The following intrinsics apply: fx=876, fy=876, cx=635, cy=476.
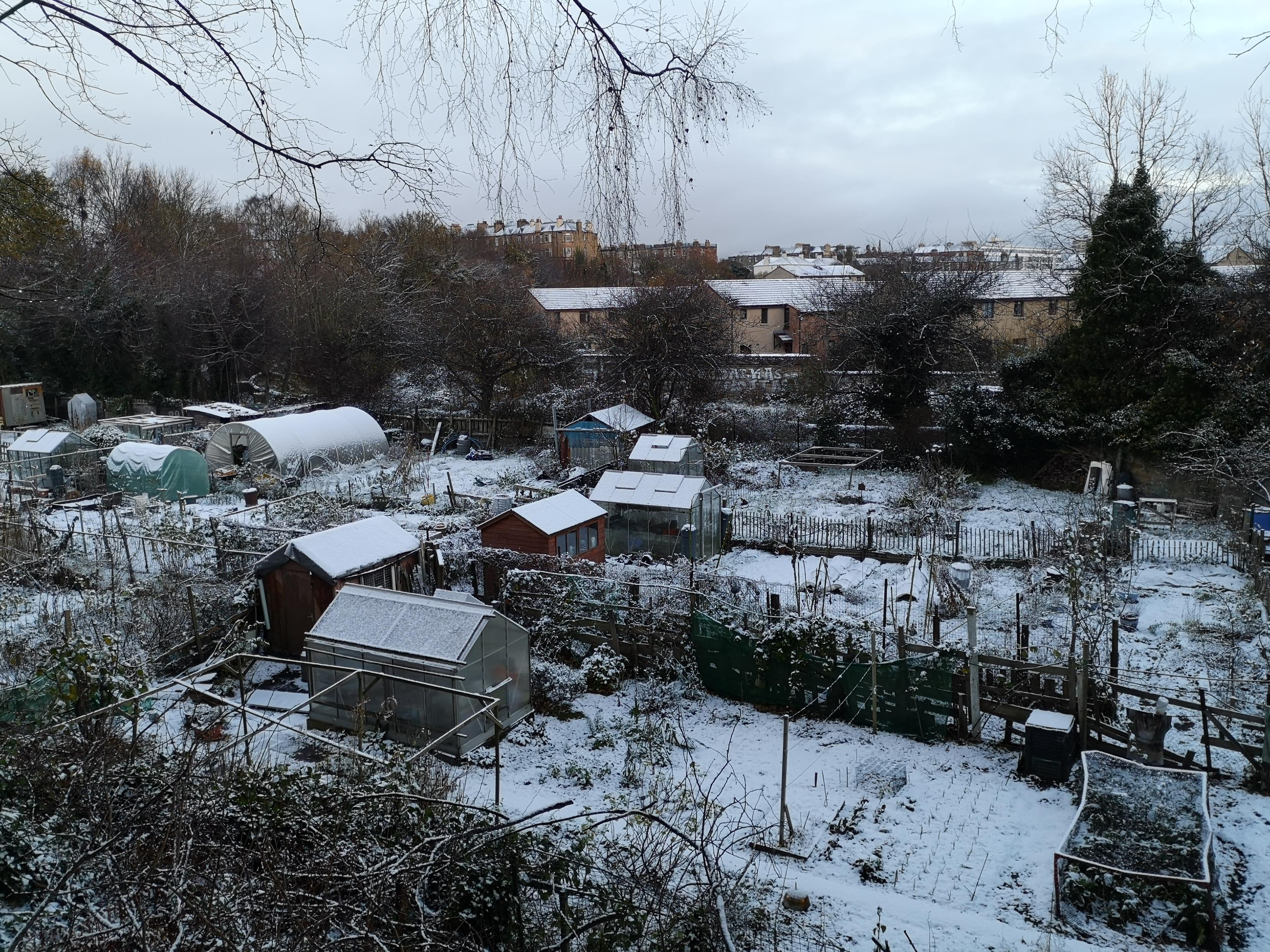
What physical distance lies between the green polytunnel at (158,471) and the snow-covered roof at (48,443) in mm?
2051

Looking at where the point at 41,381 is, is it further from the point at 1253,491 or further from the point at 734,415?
the point at 1253,491

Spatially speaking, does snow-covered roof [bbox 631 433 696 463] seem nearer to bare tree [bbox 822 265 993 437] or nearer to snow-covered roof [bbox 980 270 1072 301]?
bare tree [bbox 822 265 993 437]

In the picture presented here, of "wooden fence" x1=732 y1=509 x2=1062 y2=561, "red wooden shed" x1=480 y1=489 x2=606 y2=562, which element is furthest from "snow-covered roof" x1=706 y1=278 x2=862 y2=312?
"red wooden shed" x1=480 y1=489 x2=606 y2=562

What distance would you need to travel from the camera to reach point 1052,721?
8711 mm

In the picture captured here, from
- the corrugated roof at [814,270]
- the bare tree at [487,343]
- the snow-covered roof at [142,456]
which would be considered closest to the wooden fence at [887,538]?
the snow-covered roof at [142,456]

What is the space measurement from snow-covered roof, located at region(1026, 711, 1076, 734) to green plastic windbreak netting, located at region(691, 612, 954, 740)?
1.00 m

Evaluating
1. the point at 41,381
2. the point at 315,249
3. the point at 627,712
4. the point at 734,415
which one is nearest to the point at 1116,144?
the point at 734,415

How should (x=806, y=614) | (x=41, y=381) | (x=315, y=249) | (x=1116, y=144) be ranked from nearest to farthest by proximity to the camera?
(x=315, y=249), (x=806, y=614), (x=1116, y=144), (x=41, y=381)

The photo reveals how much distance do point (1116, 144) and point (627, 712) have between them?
21.0 meters

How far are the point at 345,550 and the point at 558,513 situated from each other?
3.69 metres

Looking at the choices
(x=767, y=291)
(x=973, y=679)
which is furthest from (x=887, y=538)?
(x=767, y=291)

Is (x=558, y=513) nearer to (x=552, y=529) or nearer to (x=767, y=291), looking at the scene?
(x=552, y=529)

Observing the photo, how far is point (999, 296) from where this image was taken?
34031mm

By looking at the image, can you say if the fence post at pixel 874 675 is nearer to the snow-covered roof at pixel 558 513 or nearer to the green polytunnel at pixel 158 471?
the snow-covered roof at pixel 558 513
